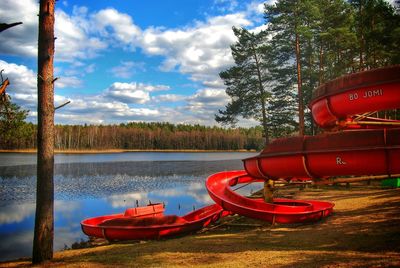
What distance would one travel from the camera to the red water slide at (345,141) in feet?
24.5

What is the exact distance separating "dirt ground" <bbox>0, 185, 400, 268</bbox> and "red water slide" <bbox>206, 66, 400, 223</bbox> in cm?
183

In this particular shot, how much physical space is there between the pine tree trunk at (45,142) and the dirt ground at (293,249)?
0.59 metres

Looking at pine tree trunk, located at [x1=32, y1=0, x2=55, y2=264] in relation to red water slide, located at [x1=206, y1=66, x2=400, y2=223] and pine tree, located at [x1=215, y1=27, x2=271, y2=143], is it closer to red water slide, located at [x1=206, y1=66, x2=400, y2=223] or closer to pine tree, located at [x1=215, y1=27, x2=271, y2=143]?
red water slide, located at [x1=206, y1=66, x2=400, y2=223]

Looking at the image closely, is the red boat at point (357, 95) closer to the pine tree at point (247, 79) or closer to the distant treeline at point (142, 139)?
the pine tree at point (247, 79)

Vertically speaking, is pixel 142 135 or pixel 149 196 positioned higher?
pixel 142 135

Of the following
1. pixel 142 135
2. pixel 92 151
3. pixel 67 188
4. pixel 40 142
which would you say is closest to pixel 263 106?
pixel 67 188

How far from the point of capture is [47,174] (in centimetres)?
846

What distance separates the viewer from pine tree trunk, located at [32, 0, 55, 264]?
8375 mm

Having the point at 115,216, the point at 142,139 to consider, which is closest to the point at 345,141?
the point at 115,216

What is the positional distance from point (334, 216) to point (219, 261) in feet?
23.3

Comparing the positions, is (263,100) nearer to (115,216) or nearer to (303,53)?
(303,53)

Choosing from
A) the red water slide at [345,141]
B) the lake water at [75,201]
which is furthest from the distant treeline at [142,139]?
the red water slide at [345,141]

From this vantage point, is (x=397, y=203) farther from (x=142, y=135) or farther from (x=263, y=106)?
(x=142, y=135)

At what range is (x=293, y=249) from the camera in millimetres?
8289
